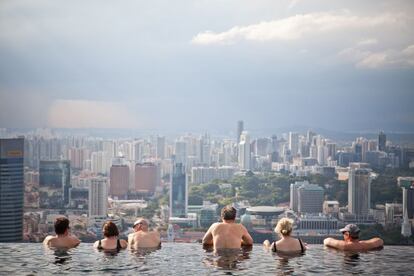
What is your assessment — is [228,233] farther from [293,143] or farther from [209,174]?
[293,143]

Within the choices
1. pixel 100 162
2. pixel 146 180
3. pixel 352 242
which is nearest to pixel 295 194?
pixel 146 180

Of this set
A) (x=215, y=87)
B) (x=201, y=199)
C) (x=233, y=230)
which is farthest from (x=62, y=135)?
(x=233, y=230)

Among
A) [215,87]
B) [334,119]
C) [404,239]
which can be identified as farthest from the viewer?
[215,87]

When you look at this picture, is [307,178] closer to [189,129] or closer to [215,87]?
[189,129]

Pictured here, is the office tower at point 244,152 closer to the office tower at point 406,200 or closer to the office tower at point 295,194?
the office tower at point 295,194

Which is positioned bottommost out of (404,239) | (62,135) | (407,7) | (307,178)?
(404,239)

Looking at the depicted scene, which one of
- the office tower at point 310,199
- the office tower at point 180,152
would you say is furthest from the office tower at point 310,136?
the office tower at point 180,152
